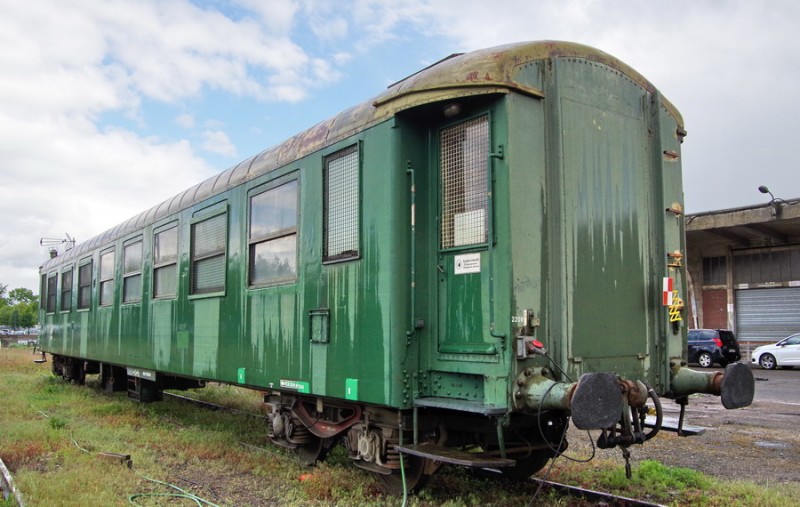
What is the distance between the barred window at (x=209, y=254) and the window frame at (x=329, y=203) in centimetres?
235

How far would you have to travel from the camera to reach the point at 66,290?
614 inches

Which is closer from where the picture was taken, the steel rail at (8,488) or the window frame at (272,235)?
the steel rail at (8,488)

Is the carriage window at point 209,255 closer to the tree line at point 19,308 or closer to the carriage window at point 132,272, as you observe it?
the carriage window at point 132,272

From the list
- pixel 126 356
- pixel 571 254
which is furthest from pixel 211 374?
pixel 571 254

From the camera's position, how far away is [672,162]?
586 centimetres

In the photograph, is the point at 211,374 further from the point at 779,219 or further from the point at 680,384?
the point at 779,219

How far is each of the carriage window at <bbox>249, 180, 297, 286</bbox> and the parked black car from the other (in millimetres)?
18967

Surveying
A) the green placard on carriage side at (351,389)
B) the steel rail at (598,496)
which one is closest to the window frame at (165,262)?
the green placard on carriage side at (351,389)

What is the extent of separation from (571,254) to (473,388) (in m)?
1.24

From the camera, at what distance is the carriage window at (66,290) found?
1526 cm

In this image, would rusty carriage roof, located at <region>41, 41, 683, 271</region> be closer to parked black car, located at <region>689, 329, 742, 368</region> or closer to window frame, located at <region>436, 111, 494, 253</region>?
window frame, located at <region>436, 111, 494, 253</region>

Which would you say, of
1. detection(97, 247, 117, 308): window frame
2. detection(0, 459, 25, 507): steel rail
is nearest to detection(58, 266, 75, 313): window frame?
detection(97, 247, 117, 308): window frame

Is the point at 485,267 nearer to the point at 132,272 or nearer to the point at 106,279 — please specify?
the point at 132,272

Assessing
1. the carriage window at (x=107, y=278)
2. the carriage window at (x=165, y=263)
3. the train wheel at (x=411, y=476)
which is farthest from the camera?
the carriage window at (x=107, y=278)
